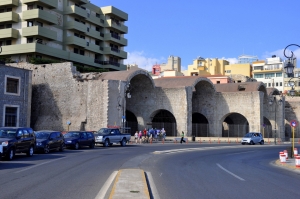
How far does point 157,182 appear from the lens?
12070mm

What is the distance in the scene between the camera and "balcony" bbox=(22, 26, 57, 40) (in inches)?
2308

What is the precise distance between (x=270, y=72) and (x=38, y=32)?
251 feet

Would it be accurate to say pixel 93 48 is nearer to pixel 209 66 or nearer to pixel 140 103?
pixel 140 103

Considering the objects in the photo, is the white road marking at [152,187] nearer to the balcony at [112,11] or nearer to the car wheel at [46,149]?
the car wheel at [46,149]

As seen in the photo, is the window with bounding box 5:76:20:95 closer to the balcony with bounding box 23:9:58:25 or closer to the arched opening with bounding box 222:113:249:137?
the balcony with bounding box 23:9:58:25

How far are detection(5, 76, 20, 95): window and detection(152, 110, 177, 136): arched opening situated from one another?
70.9 feet

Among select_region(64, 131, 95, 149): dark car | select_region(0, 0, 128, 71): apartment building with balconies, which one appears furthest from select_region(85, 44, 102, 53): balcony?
select_region(64, 131, 95, 149): dark car

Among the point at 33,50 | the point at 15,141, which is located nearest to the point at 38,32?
the point at 33,50

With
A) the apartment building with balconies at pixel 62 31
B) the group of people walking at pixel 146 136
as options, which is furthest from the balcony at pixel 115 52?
the group of people walking at pixel 146 136

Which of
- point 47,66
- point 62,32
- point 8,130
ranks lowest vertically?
point 8,130

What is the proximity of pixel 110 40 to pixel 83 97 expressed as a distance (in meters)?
29.8

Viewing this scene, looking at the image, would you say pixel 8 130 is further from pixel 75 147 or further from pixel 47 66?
pixel 47 66

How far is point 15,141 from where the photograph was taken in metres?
19.6

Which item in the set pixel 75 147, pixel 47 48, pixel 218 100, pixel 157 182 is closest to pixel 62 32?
pixel 47 48
